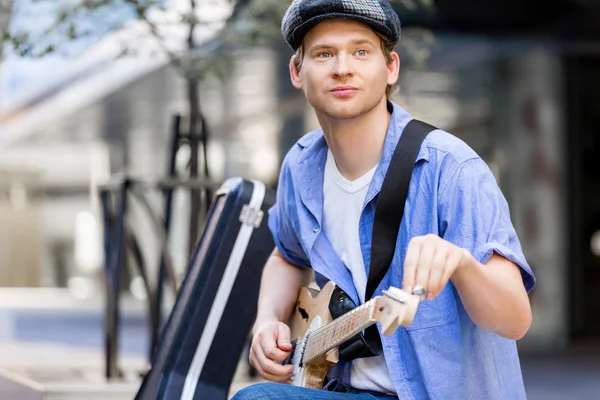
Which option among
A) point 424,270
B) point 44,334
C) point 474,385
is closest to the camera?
point 424,270

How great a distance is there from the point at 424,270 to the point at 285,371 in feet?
2.32

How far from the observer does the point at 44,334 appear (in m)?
9.30

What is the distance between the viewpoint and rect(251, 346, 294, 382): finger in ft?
7.02

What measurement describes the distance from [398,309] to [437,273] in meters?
0.09

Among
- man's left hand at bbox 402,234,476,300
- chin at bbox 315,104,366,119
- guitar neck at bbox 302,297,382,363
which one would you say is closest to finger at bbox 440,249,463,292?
man's left hand at bbox 402,234,476,300

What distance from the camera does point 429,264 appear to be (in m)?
1.52

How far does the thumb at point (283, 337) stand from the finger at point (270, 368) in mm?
41

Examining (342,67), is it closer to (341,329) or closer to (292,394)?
(341,329)

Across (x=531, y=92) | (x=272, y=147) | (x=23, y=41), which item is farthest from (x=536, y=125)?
(x=23, y=41)

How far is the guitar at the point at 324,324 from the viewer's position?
1.52m

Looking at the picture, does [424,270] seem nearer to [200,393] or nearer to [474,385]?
[474,385]

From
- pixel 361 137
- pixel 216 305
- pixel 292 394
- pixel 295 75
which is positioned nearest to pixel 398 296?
pixel 292 394

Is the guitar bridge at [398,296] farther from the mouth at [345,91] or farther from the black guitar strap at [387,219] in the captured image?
the mouth at [345,91]

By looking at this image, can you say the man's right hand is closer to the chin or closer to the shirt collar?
the shirt collar
